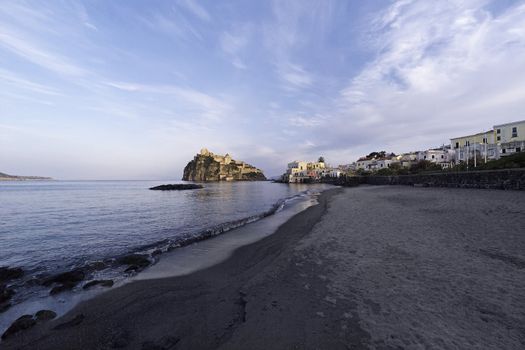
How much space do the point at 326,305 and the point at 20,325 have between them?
6512mm

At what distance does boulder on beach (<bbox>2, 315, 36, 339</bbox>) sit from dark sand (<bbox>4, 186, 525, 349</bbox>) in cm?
20

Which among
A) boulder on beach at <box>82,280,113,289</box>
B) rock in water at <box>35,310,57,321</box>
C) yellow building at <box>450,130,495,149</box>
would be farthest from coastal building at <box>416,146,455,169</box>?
rock in water at <box>35,310,57,321</box>

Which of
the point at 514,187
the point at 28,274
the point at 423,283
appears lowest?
the point at 28,274

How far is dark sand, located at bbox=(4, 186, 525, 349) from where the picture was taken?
4121 mm

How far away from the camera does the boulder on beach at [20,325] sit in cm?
482

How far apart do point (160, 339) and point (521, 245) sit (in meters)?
12.1

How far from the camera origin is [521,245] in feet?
28.4

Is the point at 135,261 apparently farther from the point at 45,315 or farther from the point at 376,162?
the point at 376,162

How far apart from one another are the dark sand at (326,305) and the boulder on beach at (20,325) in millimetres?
197

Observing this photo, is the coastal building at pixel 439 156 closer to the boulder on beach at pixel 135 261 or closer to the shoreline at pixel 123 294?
→ the shoreline at pixel 123 294

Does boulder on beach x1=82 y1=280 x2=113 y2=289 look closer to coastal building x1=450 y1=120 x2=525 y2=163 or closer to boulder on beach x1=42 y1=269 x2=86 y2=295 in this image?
boulder on beach x1=42 y1=269 x2=86 y2=295

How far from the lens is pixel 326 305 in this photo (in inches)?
207

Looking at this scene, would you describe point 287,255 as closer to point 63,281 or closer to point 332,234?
point 332,234

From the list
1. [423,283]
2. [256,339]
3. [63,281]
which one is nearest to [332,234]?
[423,283]
